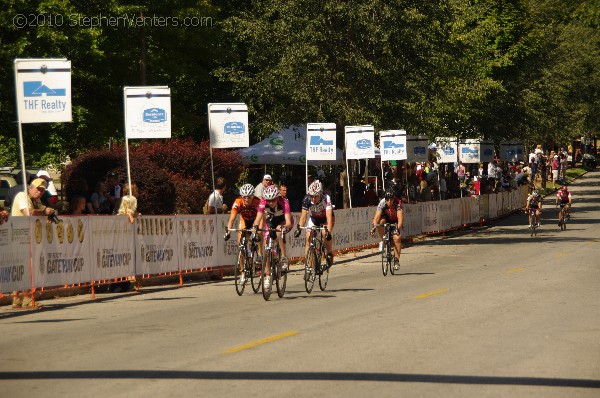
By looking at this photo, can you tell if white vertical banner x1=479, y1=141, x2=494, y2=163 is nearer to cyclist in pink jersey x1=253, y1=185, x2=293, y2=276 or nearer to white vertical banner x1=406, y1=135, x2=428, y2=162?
white vertical banner x1=406, y1=135, x2=428, y2=162

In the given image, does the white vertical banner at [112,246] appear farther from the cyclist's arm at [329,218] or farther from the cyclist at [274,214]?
the cyclist's arm at [329,218]

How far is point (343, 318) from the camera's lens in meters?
16.0

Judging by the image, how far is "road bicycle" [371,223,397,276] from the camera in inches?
982

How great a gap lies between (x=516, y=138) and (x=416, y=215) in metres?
30.3

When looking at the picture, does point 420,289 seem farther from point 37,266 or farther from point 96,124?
point 96,124

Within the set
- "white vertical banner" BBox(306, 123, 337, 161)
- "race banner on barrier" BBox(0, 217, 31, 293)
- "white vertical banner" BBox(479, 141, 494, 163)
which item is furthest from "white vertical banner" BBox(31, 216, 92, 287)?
"white vertical banner" BBox(479, 141, 494, 163)

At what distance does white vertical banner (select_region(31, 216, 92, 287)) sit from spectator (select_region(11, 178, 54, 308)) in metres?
0.25

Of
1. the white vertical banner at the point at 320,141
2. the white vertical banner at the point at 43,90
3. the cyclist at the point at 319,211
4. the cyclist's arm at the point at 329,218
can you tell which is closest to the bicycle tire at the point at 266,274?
the cyclist at the point at 319,211

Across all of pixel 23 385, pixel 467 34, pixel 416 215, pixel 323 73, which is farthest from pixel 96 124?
pixel 23 385

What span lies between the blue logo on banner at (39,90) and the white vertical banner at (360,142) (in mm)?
15603

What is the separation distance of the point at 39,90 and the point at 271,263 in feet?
16.5

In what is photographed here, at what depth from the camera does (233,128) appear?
27.3 meters

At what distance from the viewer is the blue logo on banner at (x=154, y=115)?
24.0 m

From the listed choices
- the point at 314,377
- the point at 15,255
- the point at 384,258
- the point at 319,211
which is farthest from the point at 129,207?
the point at 314,377
